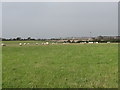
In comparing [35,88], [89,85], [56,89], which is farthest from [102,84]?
[35,88]

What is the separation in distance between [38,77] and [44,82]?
1.08 metres

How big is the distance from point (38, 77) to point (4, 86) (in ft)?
6.37

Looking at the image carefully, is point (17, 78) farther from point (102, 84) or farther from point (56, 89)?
point (102, 84)

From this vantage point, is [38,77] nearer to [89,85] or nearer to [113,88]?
[89,85]

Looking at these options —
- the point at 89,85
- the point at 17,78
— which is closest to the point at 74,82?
the point at 89,85

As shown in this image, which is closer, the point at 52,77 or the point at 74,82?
the point at 74,82

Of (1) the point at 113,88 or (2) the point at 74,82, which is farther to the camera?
(2) the point at 74,82

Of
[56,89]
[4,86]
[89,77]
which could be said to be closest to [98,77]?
[89,77]

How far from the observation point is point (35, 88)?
7.71m

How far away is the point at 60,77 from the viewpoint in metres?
9.54

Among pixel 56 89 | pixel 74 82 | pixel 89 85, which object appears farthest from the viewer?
pixel 74 82

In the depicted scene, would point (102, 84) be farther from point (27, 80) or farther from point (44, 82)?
point (27, 80)

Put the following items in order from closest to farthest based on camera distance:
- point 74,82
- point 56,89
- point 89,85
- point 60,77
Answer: point 56,89, point 89,85, point 74,82, point 60,77

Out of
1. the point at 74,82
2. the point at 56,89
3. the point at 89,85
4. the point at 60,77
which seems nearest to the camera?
the point at 56,89
